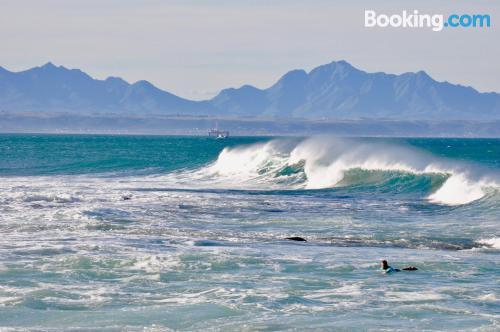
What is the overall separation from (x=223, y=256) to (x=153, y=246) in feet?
9.68

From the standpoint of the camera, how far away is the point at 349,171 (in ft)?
227

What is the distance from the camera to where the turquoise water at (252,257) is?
825 inches

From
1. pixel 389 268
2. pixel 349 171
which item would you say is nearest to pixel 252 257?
pixel 389 268

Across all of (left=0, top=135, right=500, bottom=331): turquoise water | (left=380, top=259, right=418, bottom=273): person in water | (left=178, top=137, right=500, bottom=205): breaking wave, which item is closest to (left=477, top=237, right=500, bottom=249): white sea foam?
(left=0, top=135, right=500, bottom=331): turquoise water

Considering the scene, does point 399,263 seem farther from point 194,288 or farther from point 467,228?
point 467,228

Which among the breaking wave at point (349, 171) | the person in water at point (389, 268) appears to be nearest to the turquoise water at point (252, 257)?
the person in water at point (389, 268)

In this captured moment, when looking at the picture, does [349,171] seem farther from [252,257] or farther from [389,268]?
[389,268]

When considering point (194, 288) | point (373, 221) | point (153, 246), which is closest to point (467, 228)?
point (373, 221)

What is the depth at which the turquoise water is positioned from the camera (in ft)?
68.7

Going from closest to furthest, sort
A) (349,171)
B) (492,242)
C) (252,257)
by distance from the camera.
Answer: (252,257) < (492,242) < (349,171)


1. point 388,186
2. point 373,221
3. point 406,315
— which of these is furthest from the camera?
point 388,186

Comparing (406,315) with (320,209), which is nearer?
(406,315)

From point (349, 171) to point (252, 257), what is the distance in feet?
137

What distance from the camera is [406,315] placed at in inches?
825
